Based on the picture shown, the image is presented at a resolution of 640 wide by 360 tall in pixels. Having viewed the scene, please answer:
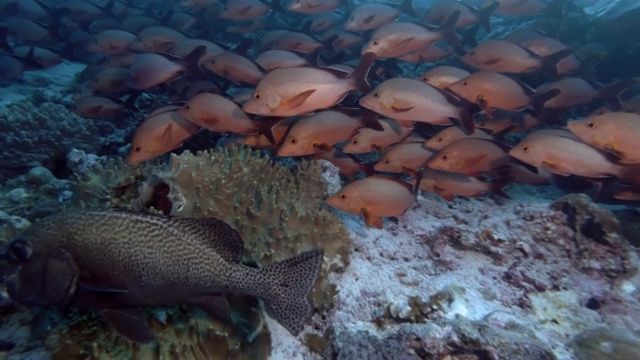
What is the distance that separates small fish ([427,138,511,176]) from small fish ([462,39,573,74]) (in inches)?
91.1

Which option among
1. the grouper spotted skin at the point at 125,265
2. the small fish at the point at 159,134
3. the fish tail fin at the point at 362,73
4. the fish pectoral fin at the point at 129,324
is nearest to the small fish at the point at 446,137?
the fish tail fin at the point at 362,73

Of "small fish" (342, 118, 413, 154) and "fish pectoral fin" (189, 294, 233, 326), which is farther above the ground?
"fish pectoral fin" (189, 294, 233, 326)

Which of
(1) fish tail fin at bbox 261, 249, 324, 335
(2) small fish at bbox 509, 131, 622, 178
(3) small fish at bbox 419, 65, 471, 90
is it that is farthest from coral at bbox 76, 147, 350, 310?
(3) small fish at bbox 419, 65, 471, 90

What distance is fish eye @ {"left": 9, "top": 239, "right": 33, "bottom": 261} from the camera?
2238 mm

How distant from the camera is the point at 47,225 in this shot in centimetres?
239

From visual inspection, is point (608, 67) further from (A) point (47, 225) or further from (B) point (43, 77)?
(B) point (43, 77)

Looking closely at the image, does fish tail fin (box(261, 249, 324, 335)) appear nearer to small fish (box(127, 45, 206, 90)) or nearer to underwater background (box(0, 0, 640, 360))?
underwater background (box(0, 0, 640, 360))

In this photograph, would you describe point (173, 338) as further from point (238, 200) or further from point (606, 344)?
point (606, 344)

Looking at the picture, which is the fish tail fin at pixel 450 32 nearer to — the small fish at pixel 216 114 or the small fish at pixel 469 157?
the small fish at pixel 469 157

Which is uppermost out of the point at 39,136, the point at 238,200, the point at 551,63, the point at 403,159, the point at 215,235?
the point at 215,235

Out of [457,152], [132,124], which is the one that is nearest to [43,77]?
[132,124]

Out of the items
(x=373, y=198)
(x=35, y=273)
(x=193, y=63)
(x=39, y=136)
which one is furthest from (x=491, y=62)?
(x=39, y=136)

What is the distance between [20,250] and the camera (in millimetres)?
2242

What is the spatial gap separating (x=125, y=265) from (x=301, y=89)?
2692 mm
